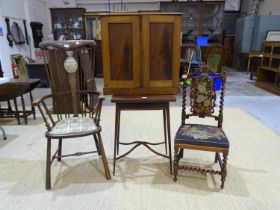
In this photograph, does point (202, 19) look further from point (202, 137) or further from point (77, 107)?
point (202, 137)

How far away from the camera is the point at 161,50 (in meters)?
1.92

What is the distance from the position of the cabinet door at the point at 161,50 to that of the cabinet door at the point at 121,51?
74 mm

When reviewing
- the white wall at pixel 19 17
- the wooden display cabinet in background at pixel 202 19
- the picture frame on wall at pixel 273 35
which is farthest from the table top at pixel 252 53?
the white wall at pixel 19 17

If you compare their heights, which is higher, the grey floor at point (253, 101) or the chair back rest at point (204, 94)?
the chair back rest at point (204, 94)

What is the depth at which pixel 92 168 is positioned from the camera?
2.28 metres

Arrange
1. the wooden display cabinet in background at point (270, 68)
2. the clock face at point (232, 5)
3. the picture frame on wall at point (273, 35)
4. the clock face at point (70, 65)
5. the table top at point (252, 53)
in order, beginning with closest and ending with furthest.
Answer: the clock face at point (70, 65) < the wooden display cabinet in background at point (270, 68) < the table top at point (252, 53) < the picture frame on wall at point (273, 35) < the clock face at point (232, 5)

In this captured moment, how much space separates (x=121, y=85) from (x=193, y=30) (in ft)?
22.1

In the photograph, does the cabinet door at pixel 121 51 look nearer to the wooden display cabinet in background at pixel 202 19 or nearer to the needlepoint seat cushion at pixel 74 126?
the needlepoint seat cushion at pixel 74 126

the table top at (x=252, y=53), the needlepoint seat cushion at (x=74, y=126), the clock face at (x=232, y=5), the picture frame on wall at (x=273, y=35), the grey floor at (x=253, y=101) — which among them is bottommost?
the grey floor at (x=253, y=101)

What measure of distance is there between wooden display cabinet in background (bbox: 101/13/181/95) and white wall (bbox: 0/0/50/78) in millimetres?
4410

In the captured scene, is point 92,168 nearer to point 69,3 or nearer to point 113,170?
point 113,170

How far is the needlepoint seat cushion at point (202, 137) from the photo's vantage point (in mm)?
1852

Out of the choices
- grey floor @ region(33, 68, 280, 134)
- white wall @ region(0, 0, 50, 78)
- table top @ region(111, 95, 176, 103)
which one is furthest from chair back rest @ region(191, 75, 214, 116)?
white wall @ region(0, 0, 50, 78)

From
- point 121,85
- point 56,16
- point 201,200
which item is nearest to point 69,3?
point 56,16
